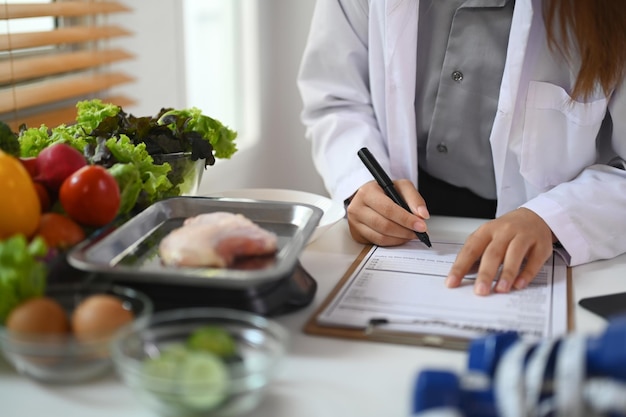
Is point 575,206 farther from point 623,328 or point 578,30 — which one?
point 623,328

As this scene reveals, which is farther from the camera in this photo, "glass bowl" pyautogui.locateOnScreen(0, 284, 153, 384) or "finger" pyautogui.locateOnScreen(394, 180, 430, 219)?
"finger" pyautogui.locateOnScreen(394, 180, 430, 219)

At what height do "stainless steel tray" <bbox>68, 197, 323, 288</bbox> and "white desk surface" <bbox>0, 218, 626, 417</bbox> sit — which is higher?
"stainless steel tray" <bbox>68, 197, 323, 288</bbox>

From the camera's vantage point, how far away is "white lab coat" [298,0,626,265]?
108 cm

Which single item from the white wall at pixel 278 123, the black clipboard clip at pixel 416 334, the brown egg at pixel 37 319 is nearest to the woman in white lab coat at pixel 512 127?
the black clipboard clip at pixel 416 334

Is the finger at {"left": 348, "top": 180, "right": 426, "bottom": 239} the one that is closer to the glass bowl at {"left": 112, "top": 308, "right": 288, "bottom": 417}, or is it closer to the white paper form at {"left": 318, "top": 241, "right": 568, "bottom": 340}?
the white paper form at {"left": 318, "top": 241, "right": 568, "bottom": 340}

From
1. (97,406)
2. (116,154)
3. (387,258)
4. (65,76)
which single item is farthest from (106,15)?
(97,406)

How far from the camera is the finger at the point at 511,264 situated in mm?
886

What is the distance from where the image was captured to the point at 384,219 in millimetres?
1067

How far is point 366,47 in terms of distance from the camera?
1.38 metres

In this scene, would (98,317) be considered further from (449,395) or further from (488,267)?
(488,267)

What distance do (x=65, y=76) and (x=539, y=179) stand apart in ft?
3.49

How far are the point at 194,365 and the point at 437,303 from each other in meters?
0.34

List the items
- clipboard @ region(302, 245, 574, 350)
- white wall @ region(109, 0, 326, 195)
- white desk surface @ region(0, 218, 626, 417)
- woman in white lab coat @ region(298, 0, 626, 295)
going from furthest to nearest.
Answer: white wall @ region(109, 0, 326, 195)
woman in white lab coat @ region(298, 0, 626, 295)
clipboard @ region(302, 245, 574, 350)
white desk surface @ region(0, 218, 626, 417)

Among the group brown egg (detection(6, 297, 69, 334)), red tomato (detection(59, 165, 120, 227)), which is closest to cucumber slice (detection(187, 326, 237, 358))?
brown egg (detection(6, 297, 69, 334))
